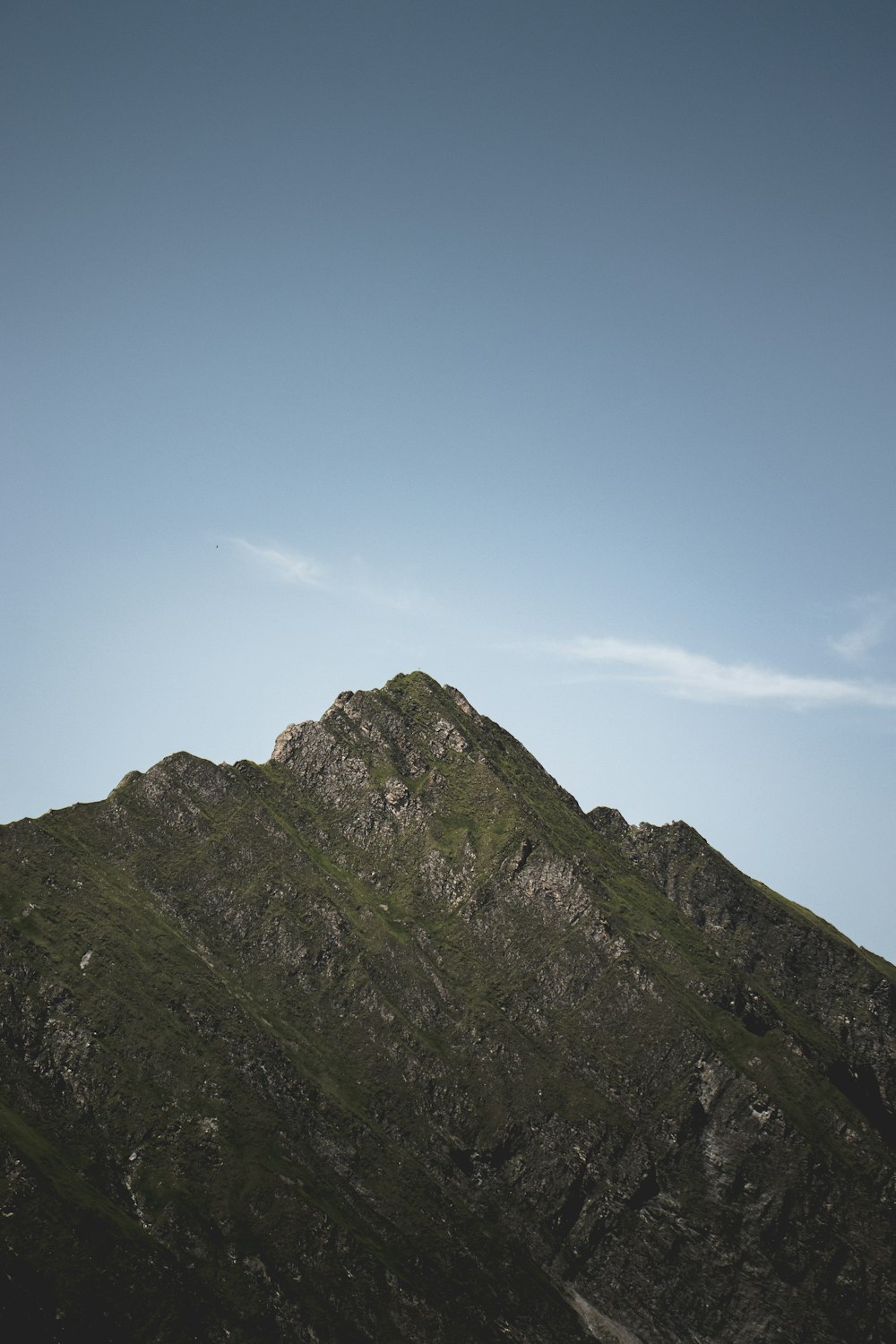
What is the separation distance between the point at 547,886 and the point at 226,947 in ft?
212

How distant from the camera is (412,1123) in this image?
530 ft

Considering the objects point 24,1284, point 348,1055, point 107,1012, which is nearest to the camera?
point 24,1284

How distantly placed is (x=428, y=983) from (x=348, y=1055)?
20901mm

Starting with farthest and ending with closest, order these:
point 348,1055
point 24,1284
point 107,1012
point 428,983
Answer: point 428,983, point 348,1055, point 107,1012, point 24,1284

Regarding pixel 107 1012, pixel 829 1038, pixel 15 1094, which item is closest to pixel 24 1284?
pixel 15 1094

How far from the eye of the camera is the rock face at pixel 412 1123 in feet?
422

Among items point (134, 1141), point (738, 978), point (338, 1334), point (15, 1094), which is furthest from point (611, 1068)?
point (15, 1094)

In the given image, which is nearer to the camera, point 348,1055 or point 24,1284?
point 24,1284

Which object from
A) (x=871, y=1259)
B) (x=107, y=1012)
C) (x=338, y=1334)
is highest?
(x=871, y=1259)

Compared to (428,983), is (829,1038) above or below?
above

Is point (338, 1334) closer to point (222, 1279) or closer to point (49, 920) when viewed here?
point (222, 1279)

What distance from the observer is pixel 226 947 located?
613 ft

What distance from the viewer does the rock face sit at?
12862 centimetres

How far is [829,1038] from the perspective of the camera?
19025 cm
